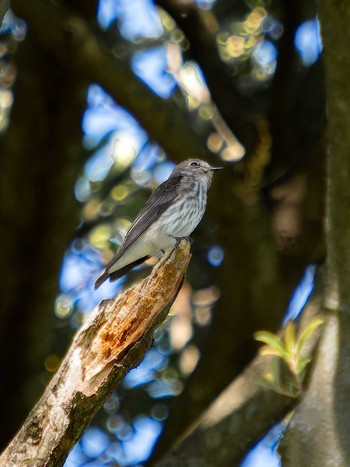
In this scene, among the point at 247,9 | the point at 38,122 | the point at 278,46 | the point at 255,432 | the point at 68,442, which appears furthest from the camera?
the point at 247,9

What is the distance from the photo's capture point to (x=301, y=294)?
6379 mm

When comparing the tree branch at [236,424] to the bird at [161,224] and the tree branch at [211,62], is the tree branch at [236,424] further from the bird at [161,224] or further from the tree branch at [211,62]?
the tree branch at [211,62]

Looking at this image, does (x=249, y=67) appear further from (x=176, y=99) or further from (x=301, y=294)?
(x=301, y=294)

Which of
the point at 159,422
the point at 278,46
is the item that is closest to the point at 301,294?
the point at 159,422

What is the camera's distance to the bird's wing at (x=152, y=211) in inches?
226

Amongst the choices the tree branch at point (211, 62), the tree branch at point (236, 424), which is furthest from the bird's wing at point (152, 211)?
the tree branch at point (236, 424)

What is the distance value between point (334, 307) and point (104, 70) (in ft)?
8.12

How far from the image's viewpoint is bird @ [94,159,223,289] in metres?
5.77

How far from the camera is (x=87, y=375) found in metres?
3.09

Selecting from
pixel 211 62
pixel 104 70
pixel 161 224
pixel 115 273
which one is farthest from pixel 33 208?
pixel 211 62

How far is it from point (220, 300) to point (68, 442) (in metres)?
3.28

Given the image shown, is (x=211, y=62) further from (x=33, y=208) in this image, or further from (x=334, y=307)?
(x=334, y=307)

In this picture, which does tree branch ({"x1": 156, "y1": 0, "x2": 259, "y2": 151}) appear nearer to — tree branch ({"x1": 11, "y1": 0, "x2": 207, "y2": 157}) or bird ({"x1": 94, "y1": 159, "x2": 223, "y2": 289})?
bird ({"x1": 94, "y1": 159, "x2": 223, "y2": 289})

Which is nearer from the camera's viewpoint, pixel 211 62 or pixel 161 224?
pixel 161 224
